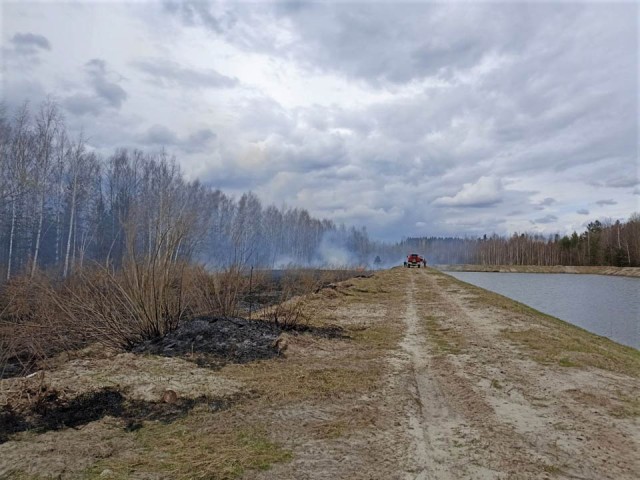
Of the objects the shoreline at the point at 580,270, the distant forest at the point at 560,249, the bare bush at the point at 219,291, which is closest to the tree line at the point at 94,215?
the bare bush at the point at 219,291

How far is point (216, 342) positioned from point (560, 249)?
98368 mm

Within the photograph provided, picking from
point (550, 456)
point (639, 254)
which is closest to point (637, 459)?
point (550, 456)

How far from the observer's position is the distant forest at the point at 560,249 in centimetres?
6981

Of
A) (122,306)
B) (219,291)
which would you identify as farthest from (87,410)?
(219,291)

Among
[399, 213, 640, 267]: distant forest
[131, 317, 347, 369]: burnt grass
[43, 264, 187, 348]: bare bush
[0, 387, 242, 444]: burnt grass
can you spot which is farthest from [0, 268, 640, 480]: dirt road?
[399, 213, 640, 267]: distant forest

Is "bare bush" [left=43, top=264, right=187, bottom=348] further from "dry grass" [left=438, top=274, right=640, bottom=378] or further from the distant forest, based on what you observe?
the distant forest

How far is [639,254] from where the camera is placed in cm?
6494

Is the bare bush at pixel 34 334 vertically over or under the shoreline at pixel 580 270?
under

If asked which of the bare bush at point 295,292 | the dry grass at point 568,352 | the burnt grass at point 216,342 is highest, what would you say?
the bare bush at point 295,292

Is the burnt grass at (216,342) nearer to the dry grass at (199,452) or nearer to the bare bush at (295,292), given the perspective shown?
the bare bush at (295,292)

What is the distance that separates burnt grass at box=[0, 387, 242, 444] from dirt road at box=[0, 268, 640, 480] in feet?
0.52

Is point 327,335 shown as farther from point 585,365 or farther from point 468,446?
point 468,446

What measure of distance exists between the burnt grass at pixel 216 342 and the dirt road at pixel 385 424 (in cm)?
42

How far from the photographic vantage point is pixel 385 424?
180 inches
